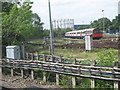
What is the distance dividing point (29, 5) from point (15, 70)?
11.3 metres

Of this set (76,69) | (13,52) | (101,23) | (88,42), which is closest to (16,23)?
(13,52)

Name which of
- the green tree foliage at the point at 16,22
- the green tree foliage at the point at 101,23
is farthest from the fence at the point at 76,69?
the green tree foliage at the point at 101,23

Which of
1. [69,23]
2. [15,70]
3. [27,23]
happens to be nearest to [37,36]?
[69,23]

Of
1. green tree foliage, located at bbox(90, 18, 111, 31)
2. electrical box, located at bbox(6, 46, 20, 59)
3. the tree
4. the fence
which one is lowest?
the fence

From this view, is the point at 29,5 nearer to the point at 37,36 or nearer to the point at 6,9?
the point at 6,9

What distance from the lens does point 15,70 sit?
16688 millimetres

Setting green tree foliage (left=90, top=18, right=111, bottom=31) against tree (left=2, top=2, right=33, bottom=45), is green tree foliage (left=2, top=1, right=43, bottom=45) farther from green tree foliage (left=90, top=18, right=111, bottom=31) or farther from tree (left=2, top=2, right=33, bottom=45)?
green tree foliage (left=90, top=18, right=111, bottom=31)

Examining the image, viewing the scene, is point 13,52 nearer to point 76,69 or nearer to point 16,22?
point 16,22

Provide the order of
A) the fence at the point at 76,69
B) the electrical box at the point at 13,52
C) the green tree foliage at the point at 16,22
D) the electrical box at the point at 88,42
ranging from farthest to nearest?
the green tree foliage at the point at 16,22
the electrical box at the point at 88,42
the electrical box at the point at 13,52
the fence at the point at 76,69

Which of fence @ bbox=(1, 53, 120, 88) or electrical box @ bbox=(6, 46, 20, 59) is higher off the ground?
electrical box @ bbox=(6, 46, 20, 59)

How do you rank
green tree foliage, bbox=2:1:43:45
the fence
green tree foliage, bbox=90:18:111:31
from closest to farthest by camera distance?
1. the fence
2. green tree foliage, bbox=2:1:43:45
3. green tree foliage, bbox=90:18:111:31

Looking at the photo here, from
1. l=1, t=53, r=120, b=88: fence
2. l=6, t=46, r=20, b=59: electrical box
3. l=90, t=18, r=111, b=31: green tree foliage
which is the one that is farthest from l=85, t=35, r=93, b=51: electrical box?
l=90, t=18, r=111, b=31: green tree foliage

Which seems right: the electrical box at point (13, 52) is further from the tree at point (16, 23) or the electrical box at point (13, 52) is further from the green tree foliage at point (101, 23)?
the green tree foliage at point (101, 23)

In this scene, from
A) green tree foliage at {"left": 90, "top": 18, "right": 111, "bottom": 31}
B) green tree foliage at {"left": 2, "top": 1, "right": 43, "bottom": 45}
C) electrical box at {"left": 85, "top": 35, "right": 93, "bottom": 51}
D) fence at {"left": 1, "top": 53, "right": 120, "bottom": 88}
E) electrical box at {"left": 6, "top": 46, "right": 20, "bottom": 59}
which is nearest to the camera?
fence at {"left": 1, "top": 53, "right": 120, "bottom": 88}
